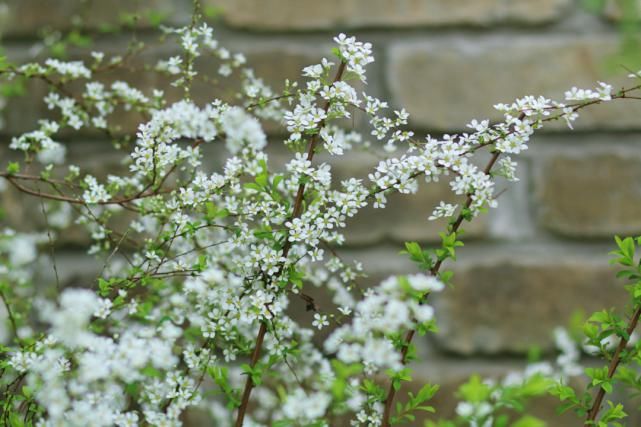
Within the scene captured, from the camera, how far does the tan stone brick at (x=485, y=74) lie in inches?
36.6

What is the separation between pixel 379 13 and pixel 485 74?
0.15 metres

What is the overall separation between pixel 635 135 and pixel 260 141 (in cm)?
58

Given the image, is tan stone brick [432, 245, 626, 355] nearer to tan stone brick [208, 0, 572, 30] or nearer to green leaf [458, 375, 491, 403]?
tan stone brick [208, 0, 572, 30]

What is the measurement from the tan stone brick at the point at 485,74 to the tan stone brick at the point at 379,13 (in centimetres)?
3

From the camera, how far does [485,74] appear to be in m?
0.93

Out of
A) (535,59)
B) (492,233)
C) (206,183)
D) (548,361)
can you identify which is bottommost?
(548,361)

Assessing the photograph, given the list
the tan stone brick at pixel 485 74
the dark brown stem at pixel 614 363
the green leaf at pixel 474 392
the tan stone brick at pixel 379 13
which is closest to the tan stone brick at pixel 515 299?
the tan stone brick at pixel 485 74

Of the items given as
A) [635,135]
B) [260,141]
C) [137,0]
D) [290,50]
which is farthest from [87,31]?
[635,135]

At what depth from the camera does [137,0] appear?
3.08 feet

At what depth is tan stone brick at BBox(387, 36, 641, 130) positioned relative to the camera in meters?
0.93

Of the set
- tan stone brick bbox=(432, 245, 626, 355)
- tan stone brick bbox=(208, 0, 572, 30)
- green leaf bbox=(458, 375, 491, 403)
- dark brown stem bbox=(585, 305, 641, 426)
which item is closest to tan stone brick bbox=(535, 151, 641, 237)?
tan stone brick bbox=(432, 245, 626, 355)

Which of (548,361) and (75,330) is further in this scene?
(548,361)

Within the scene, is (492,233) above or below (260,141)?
below

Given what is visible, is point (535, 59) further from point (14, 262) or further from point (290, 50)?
point (14, 262)
